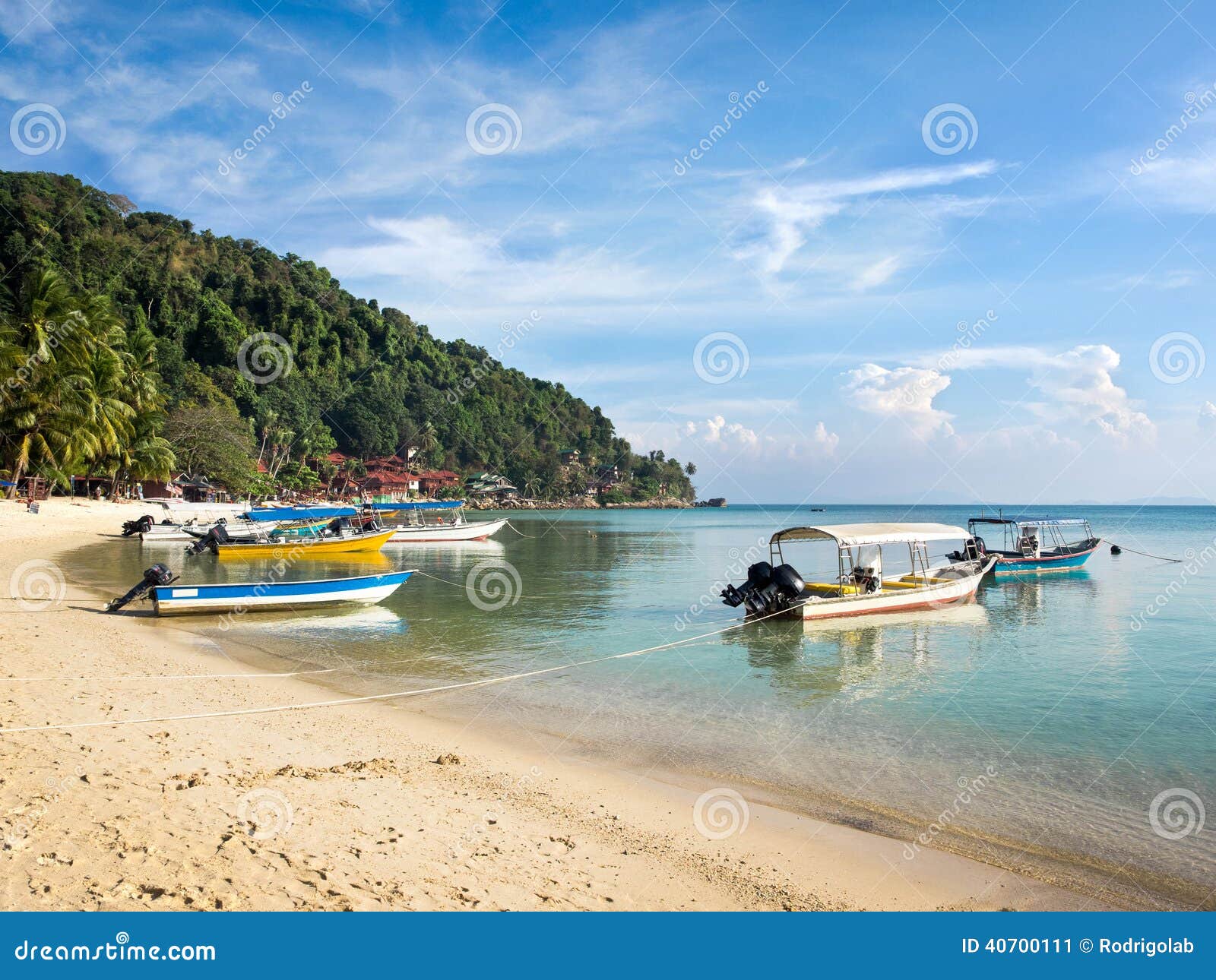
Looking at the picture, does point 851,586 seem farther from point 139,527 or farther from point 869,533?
point 139,527

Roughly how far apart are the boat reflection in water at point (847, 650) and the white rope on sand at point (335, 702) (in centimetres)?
188

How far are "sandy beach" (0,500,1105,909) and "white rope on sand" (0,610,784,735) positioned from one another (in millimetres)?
158

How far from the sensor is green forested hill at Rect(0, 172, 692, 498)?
85250 mm

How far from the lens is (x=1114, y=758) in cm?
959

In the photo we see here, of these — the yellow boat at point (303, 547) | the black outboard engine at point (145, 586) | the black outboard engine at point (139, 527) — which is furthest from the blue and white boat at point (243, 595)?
the black outboard engine at point (139, 527)

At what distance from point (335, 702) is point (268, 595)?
8550 mm

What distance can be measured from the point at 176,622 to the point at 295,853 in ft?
45.9

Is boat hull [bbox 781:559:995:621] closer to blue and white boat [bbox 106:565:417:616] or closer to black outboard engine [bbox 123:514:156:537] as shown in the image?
blue and white boat [bbox 106:565:417:616]

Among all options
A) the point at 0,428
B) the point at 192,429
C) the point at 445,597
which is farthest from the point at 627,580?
the point at 192,429

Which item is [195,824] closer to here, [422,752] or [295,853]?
[295,853]

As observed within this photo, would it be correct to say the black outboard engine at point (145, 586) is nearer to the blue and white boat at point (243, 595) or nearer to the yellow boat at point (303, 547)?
the blue and white boat at point (243, 595)

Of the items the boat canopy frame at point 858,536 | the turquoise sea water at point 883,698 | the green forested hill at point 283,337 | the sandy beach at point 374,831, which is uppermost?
the green forested hill at point 283,337

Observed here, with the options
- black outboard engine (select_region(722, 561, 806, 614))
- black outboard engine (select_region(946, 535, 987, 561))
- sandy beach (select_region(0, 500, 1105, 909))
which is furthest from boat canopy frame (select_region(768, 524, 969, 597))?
sandy beach (select_region(0, 500, 1105, 909))

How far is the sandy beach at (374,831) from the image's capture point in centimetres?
483
